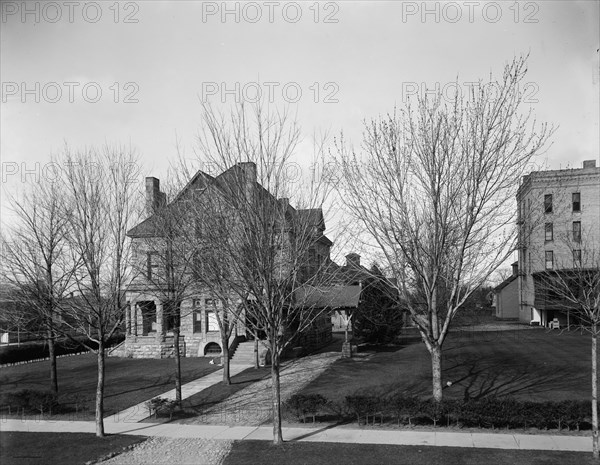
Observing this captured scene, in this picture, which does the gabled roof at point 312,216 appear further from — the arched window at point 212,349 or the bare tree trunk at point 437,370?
the arched window at point 212,349

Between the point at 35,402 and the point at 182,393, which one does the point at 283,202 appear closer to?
the point at 182,393

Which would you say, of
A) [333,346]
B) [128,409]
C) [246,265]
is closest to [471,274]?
[246,265]

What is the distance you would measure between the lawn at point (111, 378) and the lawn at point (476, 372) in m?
6.71

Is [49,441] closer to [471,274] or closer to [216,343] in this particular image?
[471,274]

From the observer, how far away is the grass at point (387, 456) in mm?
10766

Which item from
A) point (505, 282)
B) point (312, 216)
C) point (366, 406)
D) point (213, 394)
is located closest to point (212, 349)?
point (213, 394)

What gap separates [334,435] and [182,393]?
29.2ft

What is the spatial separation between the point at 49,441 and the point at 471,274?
42.0 feet

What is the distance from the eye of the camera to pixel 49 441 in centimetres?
1329

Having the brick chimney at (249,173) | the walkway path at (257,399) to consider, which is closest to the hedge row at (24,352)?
the walkway path at (257,399)

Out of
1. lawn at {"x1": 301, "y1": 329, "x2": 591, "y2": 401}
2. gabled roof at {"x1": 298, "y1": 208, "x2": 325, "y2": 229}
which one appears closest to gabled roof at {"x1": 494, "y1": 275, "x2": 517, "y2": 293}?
lawn at {"x1": 301, "y1": 329, "x2": 591, "y2": 401}

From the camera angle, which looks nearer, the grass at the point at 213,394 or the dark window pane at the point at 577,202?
the grass at the point at 213,394

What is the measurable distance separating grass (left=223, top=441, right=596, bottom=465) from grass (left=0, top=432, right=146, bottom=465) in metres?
3.38

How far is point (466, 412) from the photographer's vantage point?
520 inches
